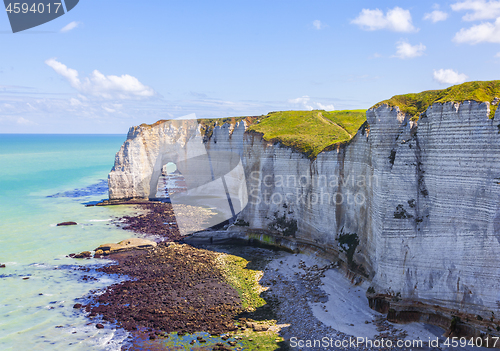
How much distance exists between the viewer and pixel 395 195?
20.1 metres

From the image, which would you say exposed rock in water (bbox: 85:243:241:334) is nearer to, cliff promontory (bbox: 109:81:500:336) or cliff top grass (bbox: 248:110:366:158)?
cliff promontory (bbox: 109:81:500:336)

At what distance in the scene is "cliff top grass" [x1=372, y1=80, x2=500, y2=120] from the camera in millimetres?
17797

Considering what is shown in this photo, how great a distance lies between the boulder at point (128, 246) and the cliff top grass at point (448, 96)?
85.9ft

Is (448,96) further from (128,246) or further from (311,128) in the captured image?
(128,246)

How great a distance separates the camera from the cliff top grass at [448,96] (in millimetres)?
17797

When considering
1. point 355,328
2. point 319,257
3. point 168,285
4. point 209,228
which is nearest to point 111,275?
point 168,285

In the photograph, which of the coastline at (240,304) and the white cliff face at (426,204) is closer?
the white cliff face at (426,204)

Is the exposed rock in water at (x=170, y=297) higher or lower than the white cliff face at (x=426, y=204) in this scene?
lower

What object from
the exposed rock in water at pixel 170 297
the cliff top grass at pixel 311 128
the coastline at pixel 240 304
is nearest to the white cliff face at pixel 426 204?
the coastline at pixel 240 304

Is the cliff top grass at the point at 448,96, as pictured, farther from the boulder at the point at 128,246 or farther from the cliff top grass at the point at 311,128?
Answer: the boulder at the point at 128,246

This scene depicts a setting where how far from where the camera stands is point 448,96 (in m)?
19.2

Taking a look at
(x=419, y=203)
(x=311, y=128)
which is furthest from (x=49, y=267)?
(x=419, y=203)

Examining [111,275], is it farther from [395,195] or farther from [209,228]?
[395,195]

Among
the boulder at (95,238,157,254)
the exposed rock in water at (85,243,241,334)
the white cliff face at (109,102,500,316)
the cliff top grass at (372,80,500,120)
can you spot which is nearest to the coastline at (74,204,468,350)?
the exposed rock in water at (85,243,241,334)
